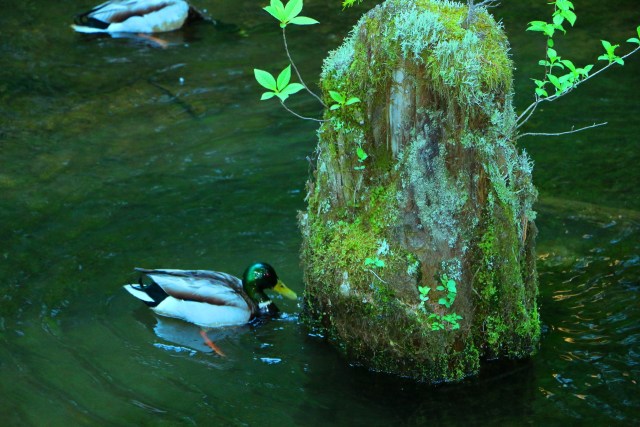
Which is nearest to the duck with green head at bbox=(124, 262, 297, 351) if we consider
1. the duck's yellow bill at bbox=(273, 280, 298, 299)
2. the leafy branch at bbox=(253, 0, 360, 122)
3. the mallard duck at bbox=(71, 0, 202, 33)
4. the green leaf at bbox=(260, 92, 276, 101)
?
the duck's yellow bill at bbox=(273, 280, 298, 299)

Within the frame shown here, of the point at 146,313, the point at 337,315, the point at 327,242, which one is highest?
the point at 327,242

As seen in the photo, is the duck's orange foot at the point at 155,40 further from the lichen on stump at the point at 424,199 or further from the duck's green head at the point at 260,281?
the lichen on stump at the point at 424,199

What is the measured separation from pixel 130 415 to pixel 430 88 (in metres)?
2.94

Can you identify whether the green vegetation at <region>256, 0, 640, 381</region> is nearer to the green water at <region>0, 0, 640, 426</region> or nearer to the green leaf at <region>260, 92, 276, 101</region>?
the green water at <region>0, 0, 640, 426</region>

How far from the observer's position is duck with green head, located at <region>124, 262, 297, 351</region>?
741 cm

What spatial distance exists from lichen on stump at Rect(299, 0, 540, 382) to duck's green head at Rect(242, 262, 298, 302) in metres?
0.94

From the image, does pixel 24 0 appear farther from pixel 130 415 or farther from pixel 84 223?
pixel 130 415

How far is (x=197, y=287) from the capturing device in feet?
24.4

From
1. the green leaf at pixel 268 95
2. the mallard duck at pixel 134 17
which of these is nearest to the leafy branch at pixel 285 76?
the green leaf at pixel 268 95

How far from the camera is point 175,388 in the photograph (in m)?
6.31

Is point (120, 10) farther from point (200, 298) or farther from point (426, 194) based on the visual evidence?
point (426, 194)

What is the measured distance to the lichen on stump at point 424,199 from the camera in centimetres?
587

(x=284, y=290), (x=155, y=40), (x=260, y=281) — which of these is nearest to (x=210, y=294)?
(x=260, y=281)

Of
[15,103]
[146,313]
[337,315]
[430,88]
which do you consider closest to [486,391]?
[337,315]
